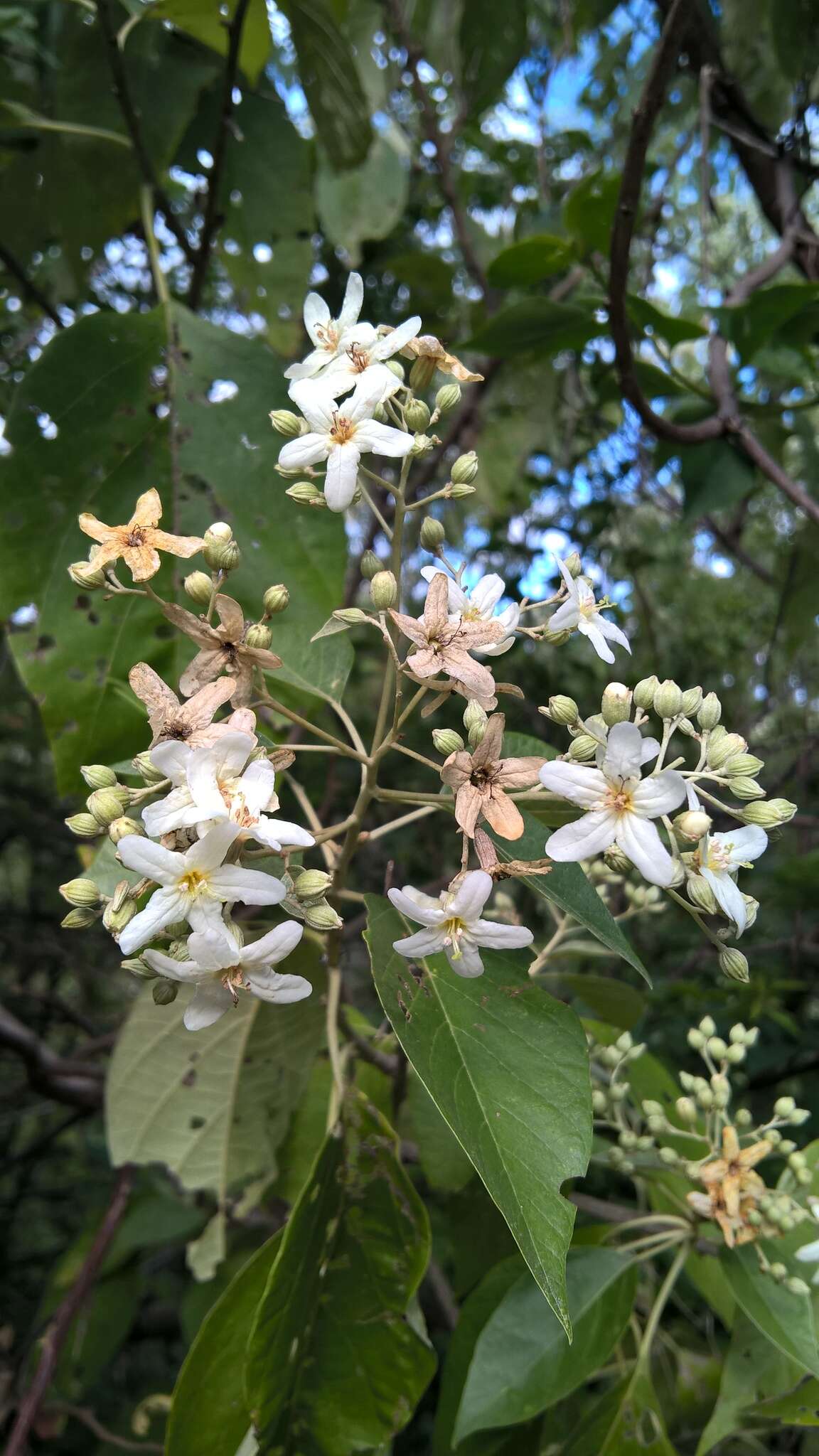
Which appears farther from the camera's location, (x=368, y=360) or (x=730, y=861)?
(x=368, y=360)

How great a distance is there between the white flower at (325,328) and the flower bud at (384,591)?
10.1 inches

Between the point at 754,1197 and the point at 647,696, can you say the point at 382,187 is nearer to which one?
the point at 647,696

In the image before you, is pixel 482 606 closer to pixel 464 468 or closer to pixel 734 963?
pixel 464 468

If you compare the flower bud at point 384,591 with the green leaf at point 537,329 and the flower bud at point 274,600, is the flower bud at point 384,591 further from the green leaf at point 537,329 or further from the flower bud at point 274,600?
the green leaf at point 537,329

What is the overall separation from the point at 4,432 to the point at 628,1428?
4.09 ft

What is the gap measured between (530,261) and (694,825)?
98 cm

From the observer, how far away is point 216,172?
4.52 ft

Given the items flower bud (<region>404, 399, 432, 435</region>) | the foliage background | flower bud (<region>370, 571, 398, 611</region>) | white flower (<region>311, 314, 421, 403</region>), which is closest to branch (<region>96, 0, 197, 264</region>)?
the foliage background

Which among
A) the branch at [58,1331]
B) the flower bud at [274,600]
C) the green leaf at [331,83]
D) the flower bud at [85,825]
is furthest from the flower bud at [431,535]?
the branch at [58,1331]

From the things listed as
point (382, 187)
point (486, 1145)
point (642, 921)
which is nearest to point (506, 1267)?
point (486, 1145)

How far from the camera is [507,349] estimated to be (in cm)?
146

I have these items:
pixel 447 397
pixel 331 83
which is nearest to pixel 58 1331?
pixel 447 397

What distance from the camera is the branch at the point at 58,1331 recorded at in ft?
4.02

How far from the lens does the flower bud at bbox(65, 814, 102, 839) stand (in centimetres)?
73
